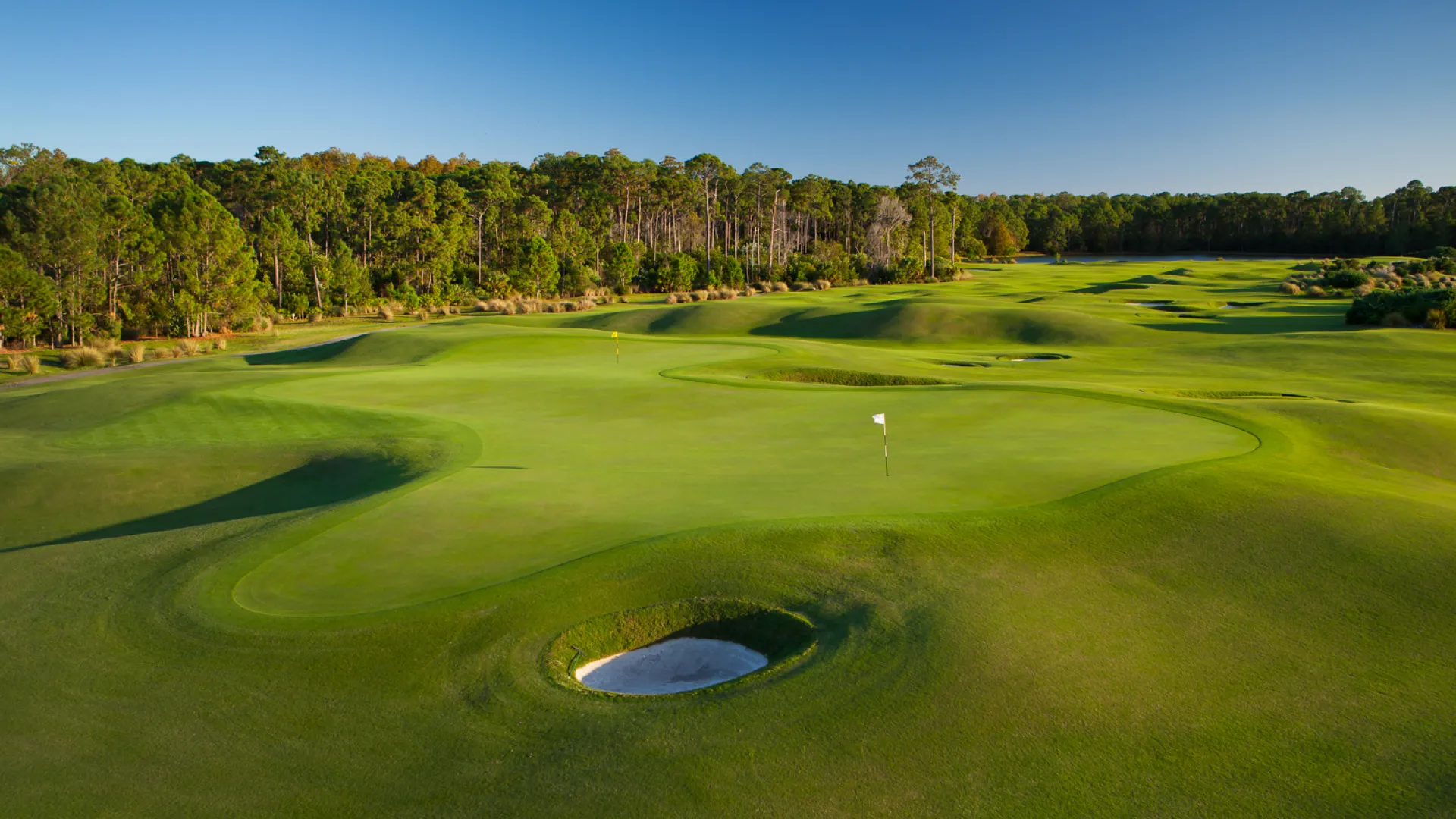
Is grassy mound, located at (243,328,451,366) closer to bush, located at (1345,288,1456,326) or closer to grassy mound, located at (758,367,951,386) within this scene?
grassy mound, located at (758,367,951,386)

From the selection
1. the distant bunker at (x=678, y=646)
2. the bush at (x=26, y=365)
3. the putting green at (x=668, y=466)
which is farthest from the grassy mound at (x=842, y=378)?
the bush at (x=26, y=365)

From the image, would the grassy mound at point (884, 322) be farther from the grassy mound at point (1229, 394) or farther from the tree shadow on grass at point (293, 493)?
the tree shadow on grass at point (293, 493)

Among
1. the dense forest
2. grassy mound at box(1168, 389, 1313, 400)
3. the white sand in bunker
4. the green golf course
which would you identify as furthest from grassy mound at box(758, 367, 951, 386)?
the dense forest

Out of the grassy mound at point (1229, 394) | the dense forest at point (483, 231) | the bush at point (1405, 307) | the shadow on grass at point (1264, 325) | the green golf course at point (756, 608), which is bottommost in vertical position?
the green golf course at point (756, 608)

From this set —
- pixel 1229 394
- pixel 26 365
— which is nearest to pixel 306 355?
pixel 26 365

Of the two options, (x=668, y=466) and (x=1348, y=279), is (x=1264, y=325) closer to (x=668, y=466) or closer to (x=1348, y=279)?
(x=1348, y=279)

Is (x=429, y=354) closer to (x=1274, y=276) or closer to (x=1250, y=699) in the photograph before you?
(x=1250, y=699)

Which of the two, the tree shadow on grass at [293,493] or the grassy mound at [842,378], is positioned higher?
the grassy mound at [842,378]
